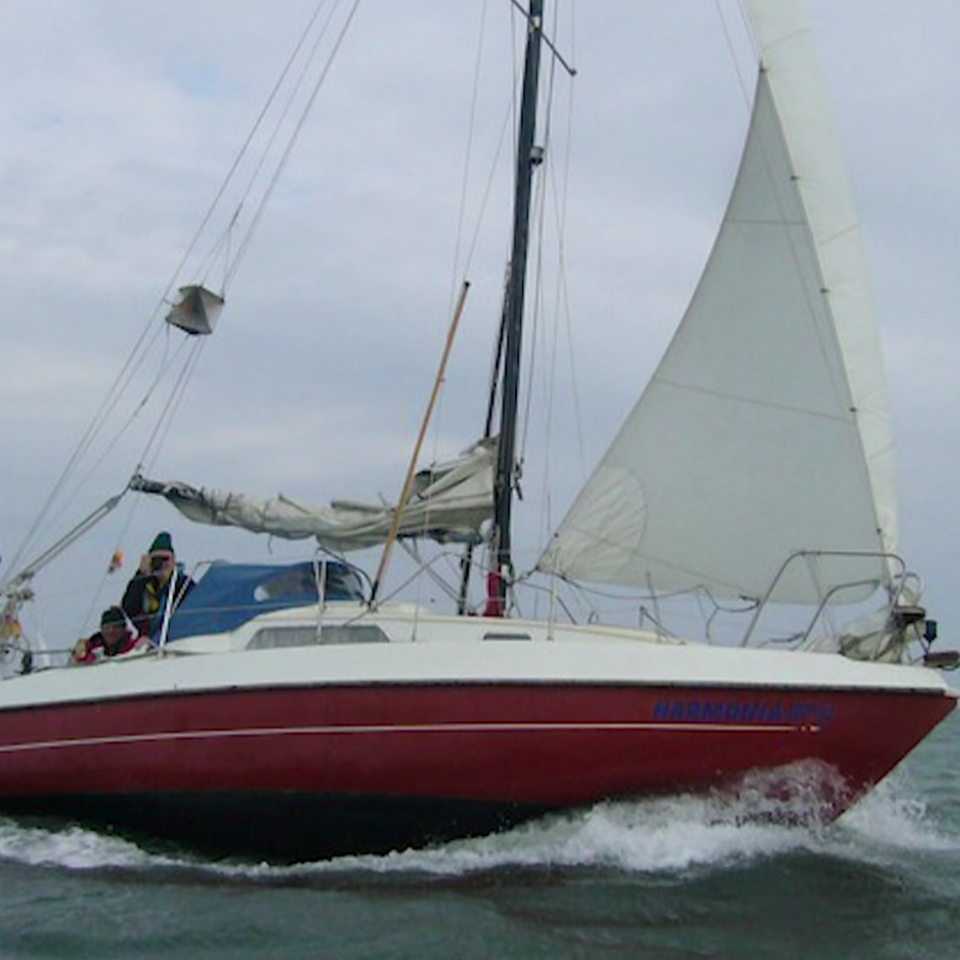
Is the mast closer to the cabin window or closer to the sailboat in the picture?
the sailboat

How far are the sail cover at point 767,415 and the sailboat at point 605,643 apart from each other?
2cm

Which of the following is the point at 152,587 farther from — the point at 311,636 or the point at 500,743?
the point at 500,743

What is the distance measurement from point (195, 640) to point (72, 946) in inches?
138

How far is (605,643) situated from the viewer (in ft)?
30.3

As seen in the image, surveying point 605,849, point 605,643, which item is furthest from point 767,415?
point 605,849

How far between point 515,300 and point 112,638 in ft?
15.0

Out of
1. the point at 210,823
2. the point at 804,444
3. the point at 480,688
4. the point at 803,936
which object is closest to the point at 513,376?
the point at 804,444

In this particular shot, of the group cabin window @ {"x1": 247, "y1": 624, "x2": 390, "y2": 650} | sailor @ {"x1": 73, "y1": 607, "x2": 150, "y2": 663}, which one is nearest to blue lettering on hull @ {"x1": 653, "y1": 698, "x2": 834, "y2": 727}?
cabin window @ {"x1": 247, "y1": 624, "x2": 390, "y2": 650}

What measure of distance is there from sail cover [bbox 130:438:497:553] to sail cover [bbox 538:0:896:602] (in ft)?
3.60

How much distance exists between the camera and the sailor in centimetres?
1177

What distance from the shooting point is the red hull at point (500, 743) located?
9.11 m

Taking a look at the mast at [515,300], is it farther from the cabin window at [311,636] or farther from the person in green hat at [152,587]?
the person in green hat at [152,587]

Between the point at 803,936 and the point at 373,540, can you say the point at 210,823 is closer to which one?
the point at 373,540

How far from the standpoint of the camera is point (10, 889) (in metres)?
8.90
